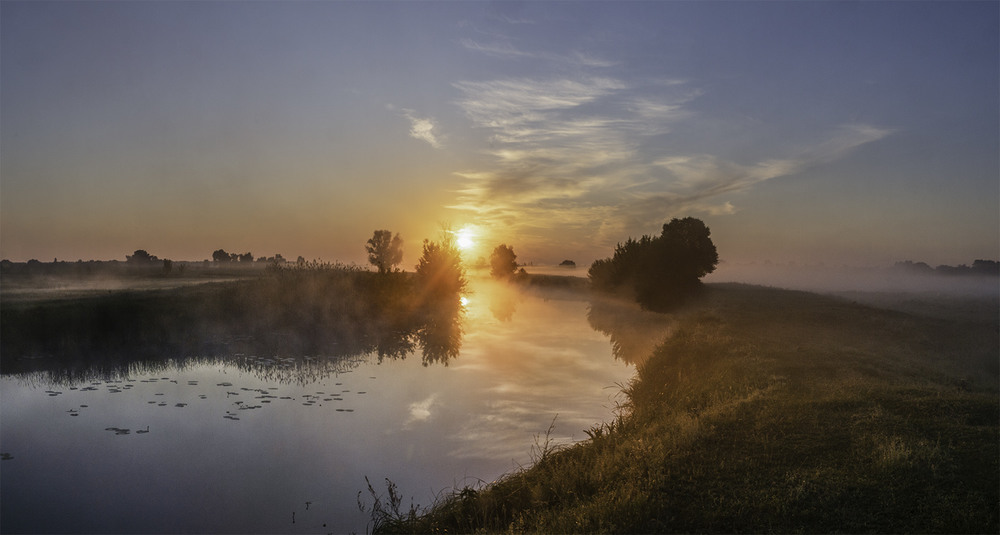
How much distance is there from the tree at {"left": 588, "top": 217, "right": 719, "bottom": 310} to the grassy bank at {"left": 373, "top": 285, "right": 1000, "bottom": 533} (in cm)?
3035

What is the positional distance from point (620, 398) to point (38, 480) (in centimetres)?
1430

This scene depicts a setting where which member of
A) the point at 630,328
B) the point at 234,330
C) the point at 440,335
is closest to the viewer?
the point at 234,330

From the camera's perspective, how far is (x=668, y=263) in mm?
45094

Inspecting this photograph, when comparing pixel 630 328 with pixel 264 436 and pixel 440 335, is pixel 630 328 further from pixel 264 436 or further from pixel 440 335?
pixel 264 436

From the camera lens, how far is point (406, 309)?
124 feet

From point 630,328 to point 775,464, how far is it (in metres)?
26.4

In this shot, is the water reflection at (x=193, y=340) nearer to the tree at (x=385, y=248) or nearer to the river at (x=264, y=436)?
the river at (x=264, y=436)

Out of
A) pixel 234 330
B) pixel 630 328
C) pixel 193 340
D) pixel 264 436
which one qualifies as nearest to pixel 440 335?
pixel 234 330

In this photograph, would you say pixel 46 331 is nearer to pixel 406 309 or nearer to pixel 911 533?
pixel 406 309

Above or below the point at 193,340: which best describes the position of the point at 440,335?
below

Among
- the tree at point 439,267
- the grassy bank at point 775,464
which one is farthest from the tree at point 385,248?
the grassy bank at point 775,464

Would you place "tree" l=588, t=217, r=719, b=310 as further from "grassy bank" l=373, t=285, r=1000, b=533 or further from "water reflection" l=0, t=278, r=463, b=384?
"grassy bank" l=373, t=285, r=1000, b=533

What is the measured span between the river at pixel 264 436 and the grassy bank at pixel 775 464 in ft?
4.79

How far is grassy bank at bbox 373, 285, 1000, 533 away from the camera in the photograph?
612 cm
